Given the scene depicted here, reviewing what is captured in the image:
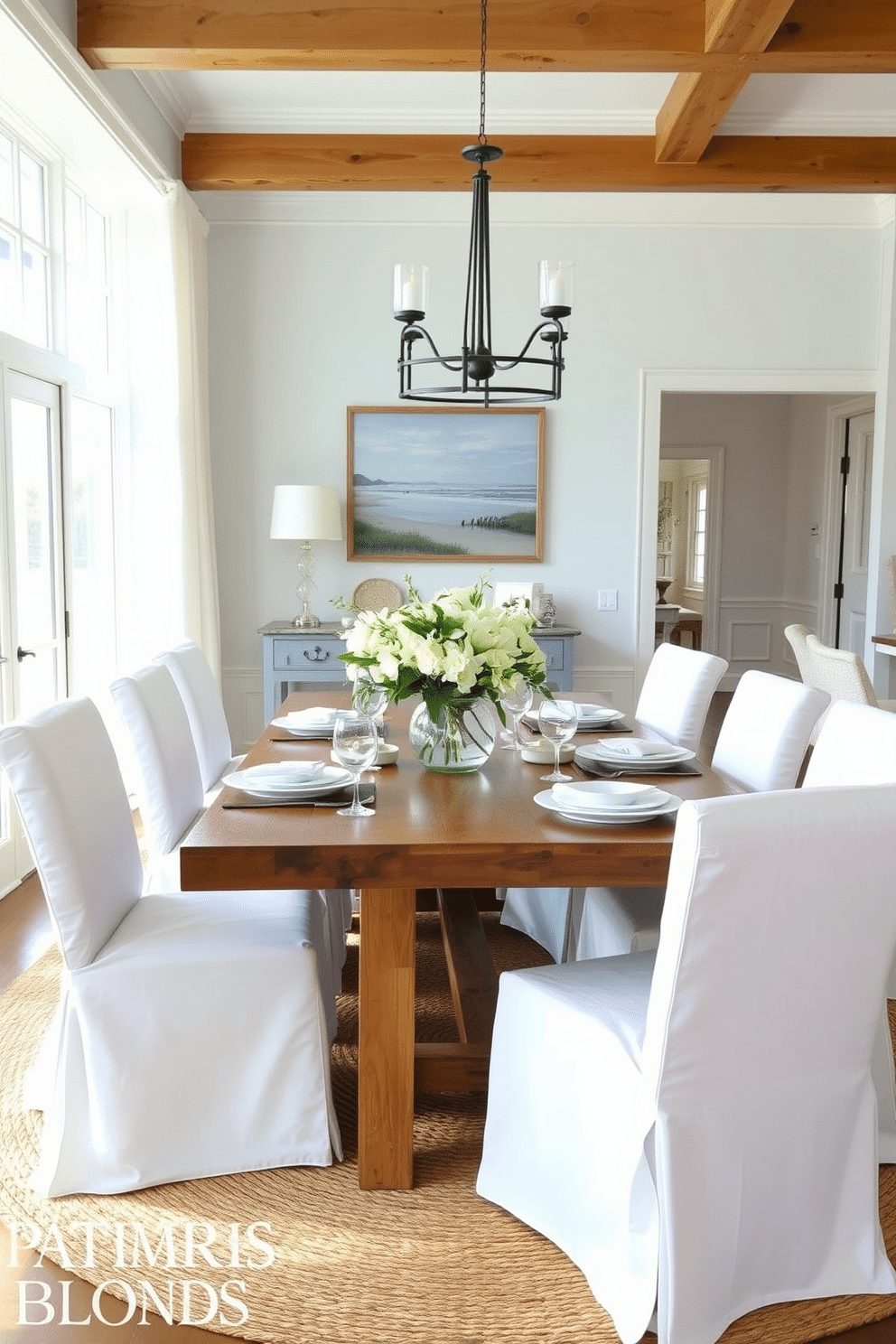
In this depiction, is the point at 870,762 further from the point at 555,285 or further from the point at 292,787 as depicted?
the point at 555,285

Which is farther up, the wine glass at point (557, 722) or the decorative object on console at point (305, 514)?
the decorative object on console at point (305, 514)

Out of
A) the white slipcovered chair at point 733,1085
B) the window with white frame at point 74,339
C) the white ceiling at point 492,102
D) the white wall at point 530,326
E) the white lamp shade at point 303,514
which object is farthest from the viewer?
the white wall at point 530,326

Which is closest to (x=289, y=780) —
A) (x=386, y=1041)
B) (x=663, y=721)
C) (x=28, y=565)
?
(x=386, y=1041)

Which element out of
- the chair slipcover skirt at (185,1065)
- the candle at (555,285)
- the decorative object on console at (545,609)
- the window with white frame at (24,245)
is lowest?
the chair slipcover skirt at (185,1065)

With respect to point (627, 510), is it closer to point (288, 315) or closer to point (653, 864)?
point (288, 315)

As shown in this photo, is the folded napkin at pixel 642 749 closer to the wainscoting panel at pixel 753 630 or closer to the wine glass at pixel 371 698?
the wine glass at pixel 371 698

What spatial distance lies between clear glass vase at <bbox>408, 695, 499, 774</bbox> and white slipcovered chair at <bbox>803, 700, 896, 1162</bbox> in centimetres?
72

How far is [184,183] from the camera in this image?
521cm

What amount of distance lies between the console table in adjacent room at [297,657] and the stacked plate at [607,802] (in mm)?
3200

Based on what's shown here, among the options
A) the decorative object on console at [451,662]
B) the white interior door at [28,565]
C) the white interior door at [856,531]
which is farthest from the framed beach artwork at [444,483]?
the decorative object on console at [451,662]

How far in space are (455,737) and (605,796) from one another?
518 millimetres

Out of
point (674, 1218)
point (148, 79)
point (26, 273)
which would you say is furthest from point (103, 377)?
point (674, 1218)

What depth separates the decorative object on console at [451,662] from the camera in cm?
248

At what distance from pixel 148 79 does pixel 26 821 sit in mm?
3631
